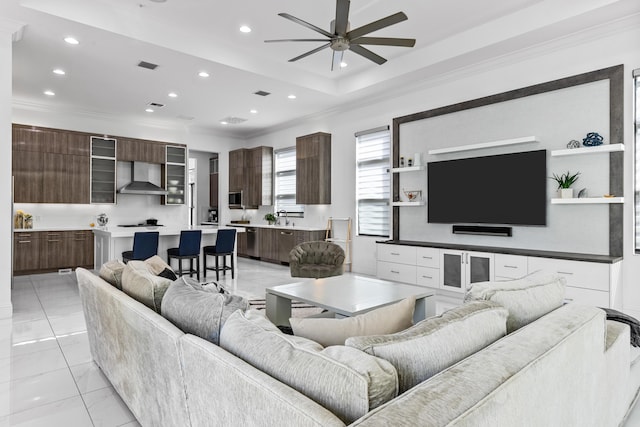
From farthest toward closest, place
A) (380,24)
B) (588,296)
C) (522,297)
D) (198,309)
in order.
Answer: (588,296)
(380,24)
(522,297)
(198,309)

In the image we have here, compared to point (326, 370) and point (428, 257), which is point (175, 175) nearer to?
point (428, 257)

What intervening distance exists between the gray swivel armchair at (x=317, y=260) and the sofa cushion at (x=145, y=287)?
2.98 metres

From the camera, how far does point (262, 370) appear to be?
1179 millimetres

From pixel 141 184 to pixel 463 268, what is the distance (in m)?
6.87

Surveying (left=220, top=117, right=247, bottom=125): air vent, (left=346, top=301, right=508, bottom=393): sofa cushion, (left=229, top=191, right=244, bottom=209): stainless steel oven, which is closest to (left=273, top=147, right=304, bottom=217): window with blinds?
(left=229, top=191, right=244, bottom=209): stainless steel oven

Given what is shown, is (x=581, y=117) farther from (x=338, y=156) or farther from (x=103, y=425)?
(x=103, y=425)

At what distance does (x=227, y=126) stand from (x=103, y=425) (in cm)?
804

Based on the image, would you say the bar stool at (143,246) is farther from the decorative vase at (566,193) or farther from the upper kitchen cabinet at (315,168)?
the decorative vase at (566,193)

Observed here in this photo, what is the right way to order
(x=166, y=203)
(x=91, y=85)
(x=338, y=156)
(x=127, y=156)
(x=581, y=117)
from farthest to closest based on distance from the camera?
(x=166, y=203) < (x=127, y=156) < (x=338, y=156) < (x=91, y=85) < (x=581, y=117)

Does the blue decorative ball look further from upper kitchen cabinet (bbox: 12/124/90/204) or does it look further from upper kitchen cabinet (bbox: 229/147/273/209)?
upper kitchen cabinet (bbox: 12/124/90/204)

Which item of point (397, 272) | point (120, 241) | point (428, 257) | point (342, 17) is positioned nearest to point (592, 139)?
point (428, 257)

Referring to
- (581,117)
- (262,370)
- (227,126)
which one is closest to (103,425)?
(262,370)

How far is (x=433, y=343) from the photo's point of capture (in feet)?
3.98

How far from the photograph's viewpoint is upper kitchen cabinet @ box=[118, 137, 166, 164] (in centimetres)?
819
